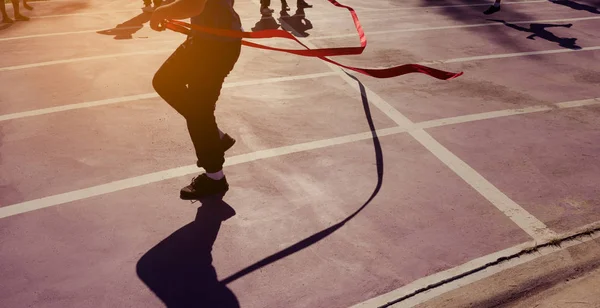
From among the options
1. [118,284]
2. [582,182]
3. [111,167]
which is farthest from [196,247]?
[582,182]

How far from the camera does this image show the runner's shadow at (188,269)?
3.17m

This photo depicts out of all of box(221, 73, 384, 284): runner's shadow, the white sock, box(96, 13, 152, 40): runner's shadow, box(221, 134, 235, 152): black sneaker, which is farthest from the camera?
box(96, 13, 152, 40): runner's shadow

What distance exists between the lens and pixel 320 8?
1100 cm

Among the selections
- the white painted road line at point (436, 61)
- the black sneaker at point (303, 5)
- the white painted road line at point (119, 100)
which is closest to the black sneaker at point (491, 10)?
the white painted road line at point (436, 61)

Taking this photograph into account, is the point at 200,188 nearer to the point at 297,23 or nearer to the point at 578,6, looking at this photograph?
the point at 297,23

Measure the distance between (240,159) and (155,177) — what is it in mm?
892

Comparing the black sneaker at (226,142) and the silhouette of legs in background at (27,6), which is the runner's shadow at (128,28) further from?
the black sneaker at (226,142)

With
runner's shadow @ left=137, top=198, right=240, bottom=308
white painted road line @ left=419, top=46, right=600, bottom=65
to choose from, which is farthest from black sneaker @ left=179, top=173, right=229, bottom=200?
white painted road line @ left=419, top=46, right=600, bottom=65

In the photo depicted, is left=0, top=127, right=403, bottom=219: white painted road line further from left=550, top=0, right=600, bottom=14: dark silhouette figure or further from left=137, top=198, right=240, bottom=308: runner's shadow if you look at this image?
left=550, top=0, right=600, bottom=14: dark silhouette figure

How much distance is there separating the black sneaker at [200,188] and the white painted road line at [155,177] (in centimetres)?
39

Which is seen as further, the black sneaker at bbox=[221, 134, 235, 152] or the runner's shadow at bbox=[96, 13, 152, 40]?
the runner's shadow at bbox=[96, 13, 152, 40]

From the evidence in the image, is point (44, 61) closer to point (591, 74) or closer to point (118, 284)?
point (118, 284)

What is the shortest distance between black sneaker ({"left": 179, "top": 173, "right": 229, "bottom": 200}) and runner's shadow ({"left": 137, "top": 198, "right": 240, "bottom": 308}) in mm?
258

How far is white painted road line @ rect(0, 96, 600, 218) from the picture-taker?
408 cm
